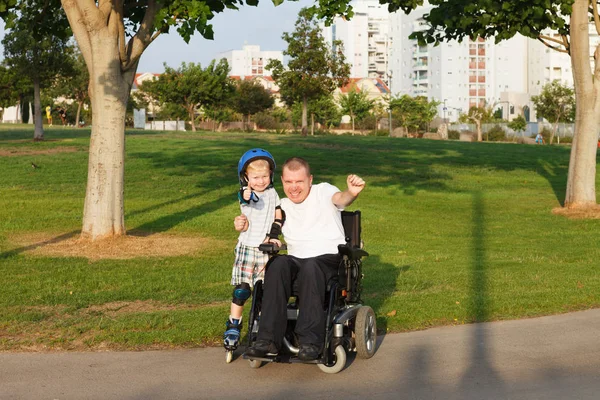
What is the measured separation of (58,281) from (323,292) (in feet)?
16.6

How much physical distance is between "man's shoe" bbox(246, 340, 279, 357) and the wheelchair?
61mm

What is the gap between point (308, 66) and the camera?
5041 cm

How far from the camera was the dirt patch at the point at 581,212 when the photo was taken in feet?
59.4

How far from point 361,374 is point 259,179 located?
1614 millimetres

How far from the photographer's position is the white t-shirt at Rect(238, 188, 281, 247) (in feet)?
22.7

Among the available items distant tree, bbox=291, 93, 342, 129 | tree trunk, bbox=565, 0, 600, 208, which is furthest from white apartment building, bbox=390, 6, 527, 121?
tree trunk, bbox=565, 0, 600, 208

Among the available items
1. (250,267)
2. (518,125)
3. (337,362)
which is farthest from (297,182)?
(518,125)

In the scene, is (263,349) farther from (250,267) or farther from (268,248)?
(250,267)

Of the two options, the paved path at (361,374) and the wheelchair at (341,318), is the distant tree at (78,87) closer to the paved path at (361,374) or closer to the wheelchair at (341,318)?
the paved path at (361,374)

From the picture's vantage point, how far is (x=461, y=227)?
668 inches

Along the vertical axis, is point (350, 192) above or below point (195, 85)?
below

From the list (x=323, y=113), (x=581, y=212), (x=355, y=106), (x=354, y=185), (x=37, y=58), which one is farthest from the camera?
(x=355, y=106)

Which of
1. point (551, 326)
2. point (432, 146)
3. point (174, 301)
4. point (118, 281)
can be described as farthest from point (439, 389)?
point (432, 146)

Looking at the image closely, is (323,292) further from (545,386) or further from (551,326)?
(551,326)
